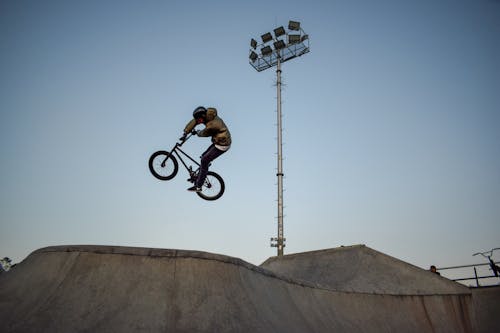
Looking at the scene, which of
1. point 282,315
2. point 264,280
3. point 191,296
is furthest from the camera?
point 264,280

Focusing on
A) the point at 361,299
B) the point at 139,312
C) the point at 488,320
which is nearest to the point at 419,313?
the point at 361,299

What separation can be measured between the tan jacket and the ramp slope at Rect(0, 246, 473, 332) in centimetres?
359

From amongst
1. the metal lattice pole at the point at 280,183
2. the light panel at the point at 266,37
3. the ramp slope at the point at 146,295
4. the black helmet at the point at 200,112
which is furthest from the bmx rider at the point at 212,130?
the light panel at the point at 266,37

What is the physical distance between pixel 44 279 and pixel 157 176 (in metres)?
4.78

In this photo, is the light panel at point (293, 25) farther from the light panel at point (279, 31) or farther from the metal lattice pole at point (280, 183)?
the metal lattice pole at point (280, 183)

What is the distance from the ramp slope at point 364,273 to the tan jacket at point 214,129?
15.7 feet

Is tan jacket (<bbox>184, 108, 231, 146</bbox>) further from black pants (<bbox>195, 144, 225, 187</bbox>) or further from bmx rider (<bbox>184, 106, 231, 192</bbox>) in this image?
black pants (<bbox>195, 144, 225, 187</bbox>)

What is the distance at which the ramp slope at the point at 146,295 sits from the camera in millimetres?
3875

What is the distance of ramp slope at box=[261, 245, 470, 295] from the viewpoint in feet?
30.9

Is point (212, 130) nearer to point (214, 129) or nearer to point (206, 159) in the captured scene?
point (214, 129)

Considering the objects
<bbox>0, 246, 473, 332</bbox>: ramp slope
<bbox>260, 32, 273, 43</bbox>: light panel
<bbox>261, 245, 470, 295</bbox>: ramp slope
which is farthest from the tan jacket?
<bbox>260, 32, 273, 43</bbox>: light panel

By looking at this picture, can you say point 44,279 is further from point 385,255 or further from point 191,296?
point 385,255

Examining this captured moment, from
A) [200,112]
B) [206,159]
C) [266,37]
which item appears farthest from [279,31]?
[200,112]

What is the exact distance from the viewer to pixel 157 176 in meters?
9.12
